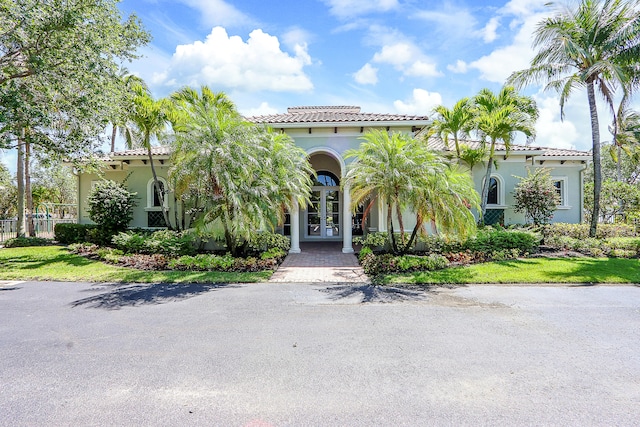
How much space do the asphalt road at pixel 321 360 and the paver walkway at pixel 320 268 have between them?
1946 millimetres

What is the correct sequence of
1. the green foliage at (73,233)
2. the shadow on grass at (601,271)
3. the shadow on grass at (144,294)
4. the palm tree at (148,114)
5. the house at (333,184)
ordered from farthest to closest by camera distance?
the house at (333,184) → the green foliage at (73,233) → the palm tree at (148,114) → the shadow on grass at (601,271) → the shadow on grass at (144,294)

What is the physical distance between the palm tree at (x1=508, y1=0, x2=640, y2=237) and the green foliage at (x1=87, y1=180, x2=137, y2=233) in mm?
18390

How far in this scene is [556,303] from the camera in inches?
283

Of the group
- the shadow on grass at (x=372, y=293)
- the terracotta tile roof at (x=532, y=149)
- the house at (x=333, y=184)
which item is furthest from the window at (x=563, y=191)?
the shadow on grass at (x=372, y=293)

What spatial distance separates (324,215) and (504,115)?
9272mm

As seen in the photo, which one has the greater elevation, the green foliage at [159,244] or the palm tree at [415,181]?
the palm tree at [415,181]

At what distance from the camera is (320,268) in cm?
1104

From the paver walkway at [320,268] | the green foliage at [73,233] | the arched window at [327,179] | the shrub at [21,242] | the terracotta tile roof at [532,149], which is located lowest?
the paver walkway at [320,268]

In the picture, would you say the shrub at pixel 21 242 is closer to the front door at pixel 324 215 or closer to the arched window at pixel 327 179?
→ the front door at pixel 324 215

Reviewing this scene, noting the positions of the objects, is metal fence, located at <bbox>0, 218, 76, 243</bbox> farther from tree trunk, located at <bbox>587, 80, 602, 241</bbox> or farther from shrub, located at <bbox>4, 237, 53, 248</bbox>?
tree trunk, located at <bbox>587, 80, 602, 241</bbox>

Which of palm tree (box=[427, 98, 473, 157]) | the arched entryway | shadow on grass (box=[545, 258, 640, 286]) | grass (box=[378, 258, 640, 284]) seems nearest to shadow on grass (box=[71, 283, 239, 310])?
grass (box=[378, 258, 640, 284])

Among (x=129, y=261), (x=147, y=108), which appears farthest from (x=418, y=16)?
(x=129, y=261)

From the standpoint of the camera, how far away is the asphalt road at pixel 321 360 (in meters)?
3.24

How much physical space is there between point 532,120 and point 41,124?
718 inches
